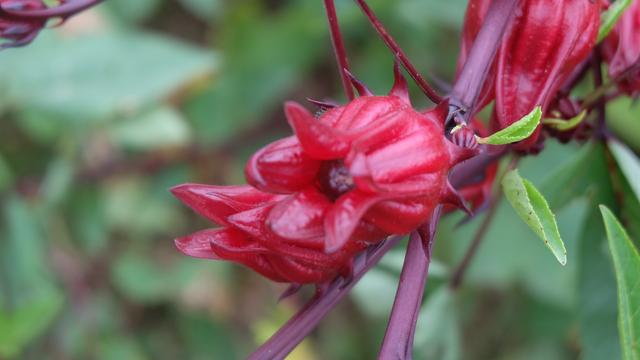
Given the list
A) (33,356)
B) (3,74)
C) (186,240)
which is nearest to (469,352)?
(33,356)

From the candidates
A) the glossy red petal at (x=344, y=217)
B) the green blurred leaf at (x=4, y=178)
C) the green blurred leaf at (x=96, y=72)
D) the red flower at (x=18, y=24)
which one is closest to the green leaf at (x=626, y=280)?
the glossy red petal at (x=344, y=217)

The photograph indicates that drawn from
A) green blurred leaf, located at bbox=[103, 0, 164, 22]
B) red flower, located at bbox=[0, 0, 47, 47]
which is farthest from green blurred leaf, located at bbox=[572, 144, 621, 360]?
green blurred leaf, located at bbox=[103, 0, 164, 22]

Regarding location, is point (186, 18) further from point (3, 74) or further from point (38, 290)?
point (38, 290)

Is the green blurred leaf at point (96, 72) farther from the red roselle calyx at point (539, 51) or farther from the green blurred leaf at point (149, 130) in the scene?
the red roselle calyx at point (539, 51)

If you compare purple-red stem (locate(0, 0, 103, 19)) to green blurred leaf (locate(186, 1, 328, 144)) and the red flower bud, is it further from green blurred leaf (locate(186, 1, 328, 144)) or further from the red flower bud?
green blurred leaf (locate(186, 1, 328, 144))

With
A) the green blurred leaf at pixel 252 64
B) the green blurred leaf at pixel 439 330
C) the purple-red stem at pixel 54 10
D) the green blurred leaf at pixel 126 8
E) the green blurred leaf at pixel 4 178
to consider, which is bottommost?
the green blurred leaf at pixel 439 330

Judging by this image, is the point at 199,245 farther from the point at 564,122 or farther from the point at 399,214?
the point at 564,122
